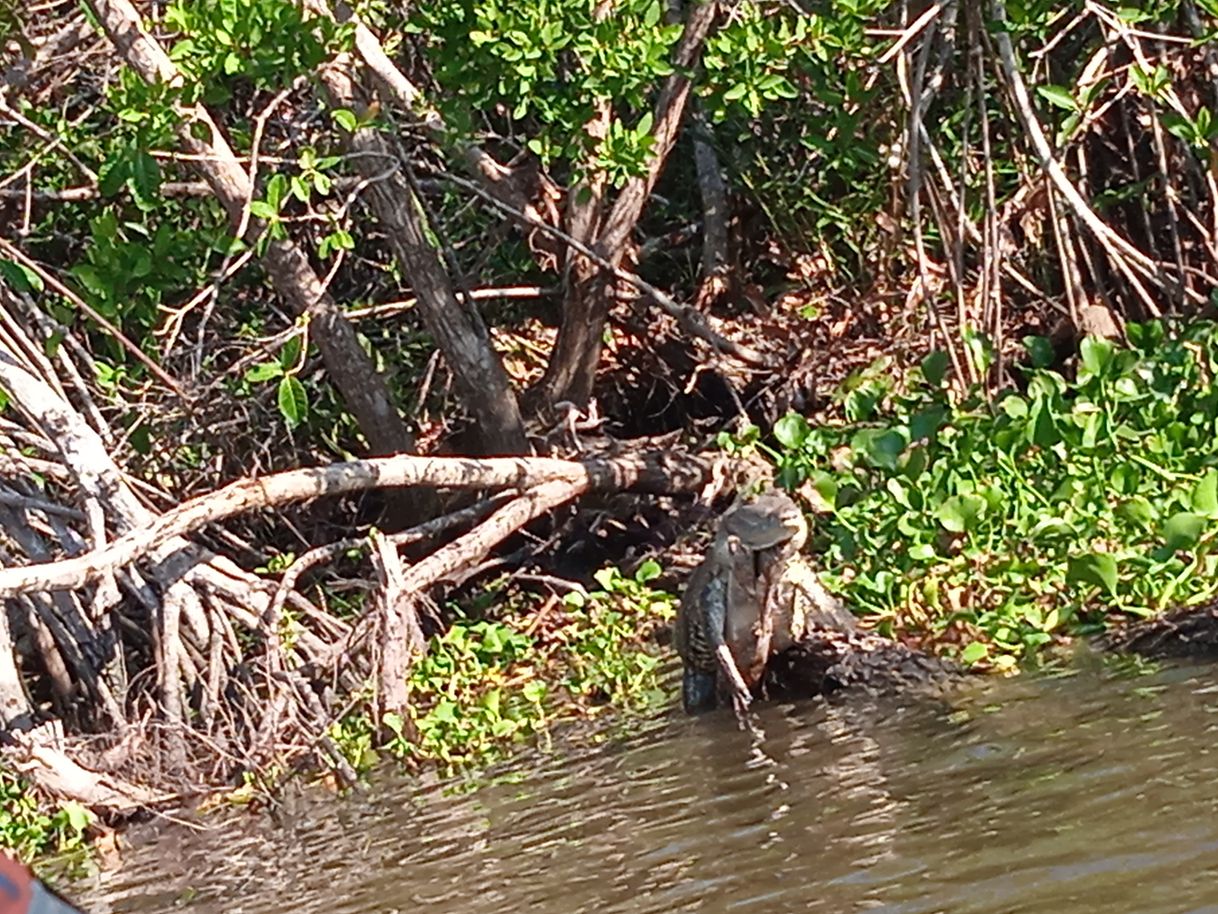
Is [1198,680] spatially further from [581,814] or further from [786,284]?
[786,284]

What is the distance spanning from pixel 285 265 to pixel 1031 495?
2.89m

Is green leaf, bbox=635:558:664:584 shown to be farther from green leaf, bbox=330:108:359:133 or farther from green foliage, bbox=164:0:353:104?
green foliage, bbox=164:0:353:104

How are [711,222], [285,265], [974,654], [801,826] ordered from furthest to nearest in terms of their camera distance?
[711,222]
[285,265]
[974,654]
[801,826]

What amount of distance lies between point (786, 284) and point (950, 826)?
5.58m

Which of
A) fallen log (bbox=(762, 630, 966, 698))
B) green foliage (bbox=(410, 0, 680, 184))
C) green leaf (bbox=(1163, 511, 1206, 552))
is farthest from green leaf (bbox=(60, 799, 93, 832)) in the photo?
green leaf (bbox=(1163, 511, 1206, 552))

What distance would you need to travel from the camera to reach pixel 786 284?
9094 millimetres

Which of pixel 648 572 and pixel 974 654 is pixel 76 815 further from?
pixel 974 654

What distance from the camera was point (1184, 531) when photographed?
5.29 m

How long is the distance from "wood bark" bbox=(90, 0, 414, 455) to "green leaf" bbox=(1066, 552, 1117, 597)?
2888mm

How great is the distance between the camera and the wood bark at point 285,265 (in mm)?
6082

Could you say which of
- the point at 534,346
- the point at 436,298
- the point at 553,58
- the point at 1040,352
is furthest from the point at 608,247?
the point at 1040,352

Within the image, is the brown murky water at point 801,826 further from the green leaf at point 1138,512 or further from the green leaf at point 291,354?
the green leaf at point 291,354

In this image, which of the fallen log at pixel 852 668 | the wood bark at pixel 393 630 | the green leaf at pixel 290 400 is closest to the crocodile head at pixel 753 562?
the fallen log at pixel 852 668

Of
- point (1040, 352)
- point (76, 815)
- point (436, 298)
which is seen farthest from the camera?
point (1040, 352)
